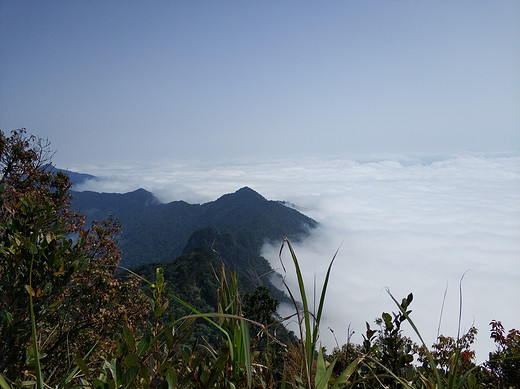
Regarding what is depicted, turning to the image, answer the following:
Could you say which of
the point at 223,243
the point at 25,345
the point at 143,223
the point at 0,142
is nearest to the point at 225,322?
the point at 25,345

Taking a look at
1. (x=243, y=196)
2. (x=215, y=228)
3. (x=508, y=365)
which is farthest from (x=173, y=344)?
(x=243, y=196)

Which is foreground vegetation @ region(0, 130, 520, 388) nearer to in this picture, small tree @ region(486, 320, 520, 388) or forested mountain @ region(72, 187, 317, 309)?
small tree @ region(486, 320, 520, 388)

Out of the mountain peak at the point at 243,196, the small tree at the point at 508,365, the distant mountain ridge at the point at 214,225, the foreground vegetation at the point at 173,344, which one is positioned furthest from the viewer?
the mountain peak at the point at 243,196

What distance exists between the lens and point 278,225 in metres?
162

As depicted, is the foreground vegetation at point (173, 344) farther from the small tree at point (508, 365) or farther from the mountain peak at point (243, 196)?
the mountain peak at point (243, 196)

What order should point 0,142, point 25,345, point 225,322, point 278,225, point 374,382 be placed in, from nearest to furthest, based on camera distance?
point 225,322
point 374,382
point 25,345
point 0,142
point 278,225

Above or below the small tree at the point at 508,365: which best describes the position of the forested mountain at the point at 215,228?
below

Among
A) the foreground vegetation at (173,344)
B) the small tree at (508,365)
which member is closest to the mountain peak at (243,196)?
the small tree at (508,365)

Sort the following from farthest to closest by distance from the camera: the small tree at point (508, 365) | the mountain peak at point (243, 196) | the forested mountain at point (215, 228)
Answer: the mountain peak at point (243, 196)
the forested mountain at point (215, 228)
the small tree at point (508, 365)

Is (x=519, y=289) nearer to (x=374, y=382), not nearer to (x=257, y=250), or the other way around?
(x=257, y=250)

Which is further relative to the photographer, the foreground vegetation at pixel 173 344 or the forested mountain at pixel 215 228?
the forested mountain at pixel 215 228

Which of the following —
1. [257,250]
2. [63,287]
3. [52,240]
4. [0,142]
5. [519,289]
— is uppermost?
[0,142]

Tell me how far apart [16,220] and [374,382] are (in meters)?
2.33

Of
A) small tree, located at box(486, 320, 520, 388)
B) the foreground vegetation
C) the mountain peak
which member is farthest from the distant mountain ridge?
the foreground vegetation
